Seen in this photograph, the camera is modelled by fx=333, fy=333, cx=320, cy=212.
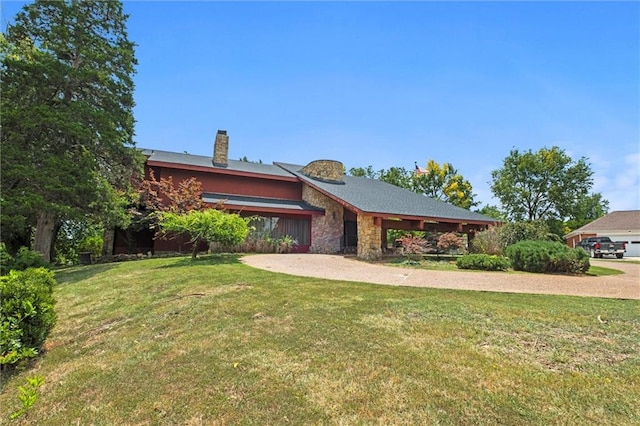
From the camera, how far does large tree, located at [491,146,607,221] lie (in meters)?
36.8

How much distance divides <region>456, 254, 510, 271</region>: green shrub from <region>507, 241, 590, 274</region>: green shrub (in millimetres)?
607

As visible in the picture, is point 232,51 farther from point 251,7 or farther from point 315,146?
point 315,146

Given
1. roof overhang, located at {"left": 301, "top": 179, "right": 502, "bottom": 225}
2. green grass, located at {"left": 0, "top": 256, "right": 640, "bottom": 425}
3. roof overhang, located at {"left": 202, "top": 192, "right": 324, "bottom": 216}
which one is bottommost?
green grass, located at {"left": 0, "top": 256, "right": 640, "bottom": 425}

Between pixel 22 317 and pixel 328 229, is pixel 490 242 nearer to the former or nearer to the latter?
pixel 328 229

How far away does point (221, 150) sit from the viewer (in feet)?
65.4

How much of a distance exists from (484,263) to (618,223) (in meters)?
32.0

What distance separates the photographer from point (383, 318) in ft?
16.1

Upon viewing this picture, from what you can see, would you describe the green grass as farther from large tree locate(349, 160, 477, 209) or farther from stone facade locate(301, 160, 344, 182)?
large tree locate(349, 160, 477, 209)

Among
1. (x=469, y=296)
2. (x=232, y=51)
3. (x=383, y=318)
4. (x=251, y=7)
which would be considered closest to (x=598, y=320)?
(x=469, y=296)

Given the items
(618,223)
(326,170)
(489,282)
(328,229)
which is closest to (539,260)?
(489,282)

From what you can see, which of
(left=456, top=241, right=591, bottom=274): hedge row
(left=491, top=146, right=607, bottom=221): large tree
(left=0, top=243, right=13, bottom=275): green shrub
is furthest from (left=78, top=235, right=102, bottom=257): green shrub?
(left=491, top=146, right=607, bottom=221): large tree

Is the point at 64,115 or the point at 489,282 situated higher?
the point at 64,115

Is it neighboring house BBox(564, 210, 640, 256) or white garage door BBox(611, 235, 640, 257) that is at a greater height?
neighboring house BBox(564, 210, 640, 256)

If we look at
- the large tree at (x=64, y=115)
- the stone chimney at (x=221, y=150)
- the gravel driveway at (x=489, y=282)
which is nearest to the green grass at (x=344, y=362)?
the gravel driveway at (x=489, y=282)
